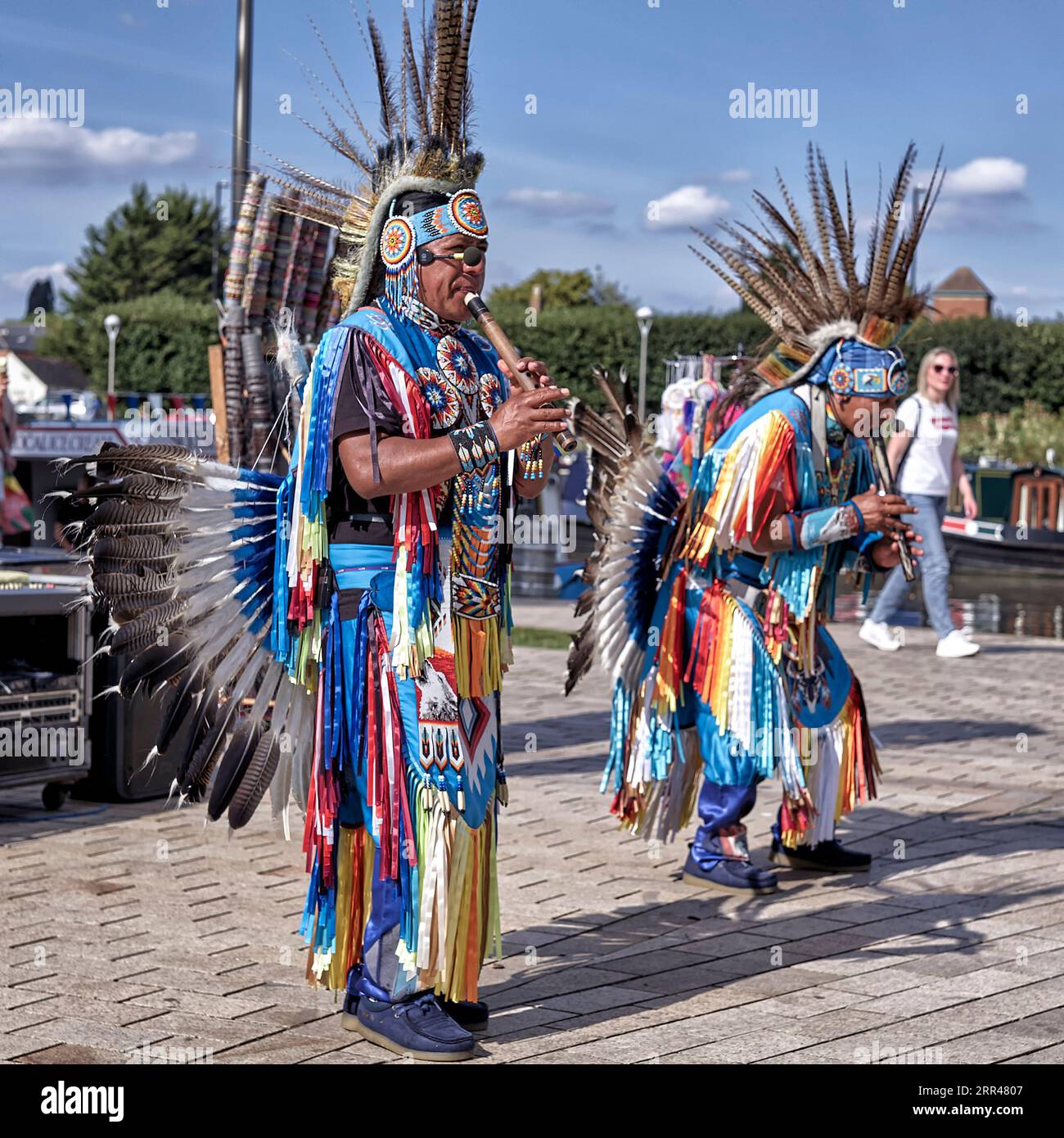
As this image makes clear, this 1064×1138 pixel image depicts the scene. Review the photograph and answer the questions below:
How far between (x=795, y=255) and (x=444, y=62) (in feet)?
7.06

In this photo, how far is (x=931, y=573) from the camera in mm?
10492

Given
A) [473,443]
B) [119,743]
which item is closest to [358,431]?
[473,443]

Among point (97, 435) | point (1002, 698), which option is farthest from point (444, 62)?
point (97, 435)

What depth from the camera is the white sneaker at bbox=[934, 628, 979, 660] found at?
11117 mm

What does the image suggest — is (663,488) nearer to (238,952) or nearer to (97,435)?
(238,952)

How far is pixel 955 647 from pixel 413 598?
8.25 m

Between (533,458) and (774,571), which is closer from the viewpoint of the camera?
(533,458)

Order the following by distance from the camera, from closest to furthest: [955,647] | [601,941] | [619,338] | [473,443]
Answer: [473,443] < [601,941] < [955,647] < [619,338]

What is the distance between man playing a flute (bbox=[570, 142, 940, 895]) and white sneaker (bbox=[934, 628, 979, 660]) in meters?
5.90
